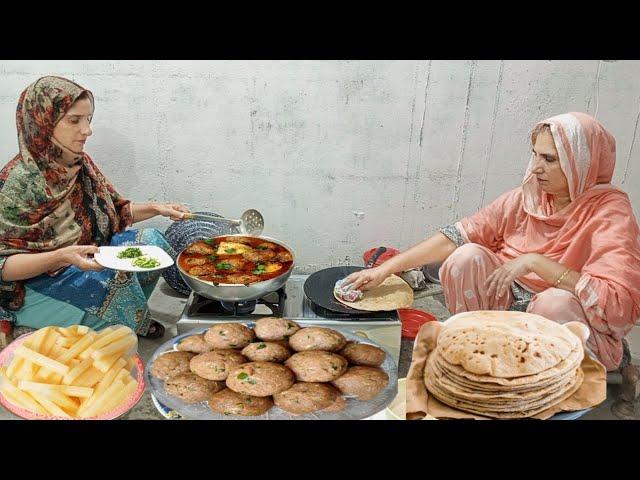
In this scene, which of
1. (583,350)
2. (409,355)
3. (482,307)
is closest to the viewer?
(583,350)

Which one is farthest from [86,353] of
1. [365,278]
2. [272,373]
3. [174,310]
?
[365,278]

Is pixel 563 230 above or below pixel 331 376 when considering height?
above

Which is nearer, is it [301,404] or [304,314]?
[301,404]

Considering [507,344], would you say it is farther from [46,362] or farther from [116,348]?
[46,362]

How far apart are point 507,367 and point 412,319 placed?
0.59 m

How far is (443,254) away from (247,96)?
1076 mm

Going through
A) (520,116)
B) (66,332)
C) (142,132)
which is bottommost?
(66,332)

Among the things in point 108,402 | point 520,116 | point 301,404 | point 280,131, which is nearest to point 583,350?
point 520,116

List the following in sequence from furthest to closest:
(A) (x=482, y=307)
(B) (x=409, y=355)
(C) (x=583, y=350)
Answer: (B) (x=409, y=355), (A) (x=482, y=307), (C) (x=583, y=350)

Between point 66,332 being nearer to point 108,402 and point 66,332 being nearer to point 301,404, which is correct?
point 108,402

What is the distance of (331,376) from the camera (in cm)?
268

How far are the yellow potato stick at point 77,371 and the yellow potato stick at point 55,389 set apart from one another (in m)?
0.03

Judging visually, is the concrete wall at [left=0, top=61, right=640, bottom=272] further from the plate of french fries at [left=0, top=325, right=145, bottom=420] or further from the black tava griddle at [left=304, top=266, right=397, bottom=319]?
the plate of french fries at [left=0, top=325, right=145, bottom=420]

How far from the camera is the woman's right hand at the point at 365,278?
281 centimetres
